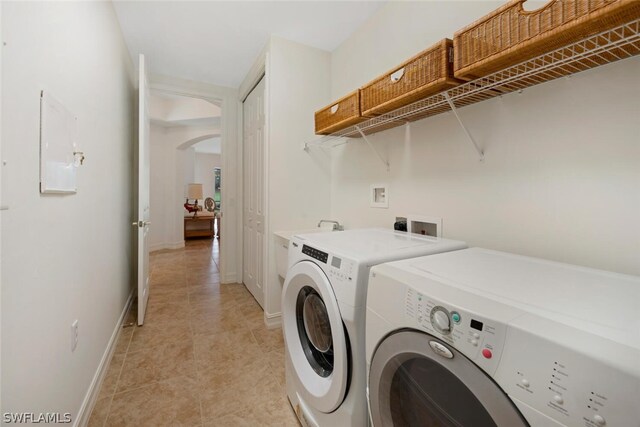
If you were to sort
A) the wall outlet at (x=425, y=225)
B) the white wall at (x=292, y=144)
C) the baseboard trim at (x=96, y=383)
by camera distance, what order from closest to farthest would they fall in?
1. the baseboard trim at (x=96, y=383)
2. the wall outlet at (x=425, y=225)
3. the white wall at (x=292, y=144)

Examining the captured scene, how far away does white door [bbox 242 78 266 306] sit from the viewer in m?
2.59

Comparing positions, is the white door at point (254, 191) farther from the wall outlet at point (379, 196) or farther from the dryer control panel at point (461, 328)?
the dryer control panel at point (461, 328)

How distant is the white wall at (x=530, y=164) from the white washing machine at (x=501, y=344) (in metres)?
0.22

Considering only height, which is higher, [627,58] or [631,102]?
[627,58]

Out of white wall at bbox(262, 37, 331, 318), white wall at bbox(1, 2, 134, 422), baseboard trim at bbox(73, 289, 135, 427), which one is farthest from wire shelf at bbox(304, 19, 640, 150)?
baseboard trim at bbox(73, 289, 135, 427)

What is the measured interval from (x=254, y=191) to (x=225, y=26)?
56.3 inches

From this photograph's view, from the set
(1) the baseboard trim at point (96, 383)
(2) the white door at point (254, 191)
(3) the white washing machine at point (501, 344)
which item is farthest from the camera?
(2) the white door at point (254, 191)

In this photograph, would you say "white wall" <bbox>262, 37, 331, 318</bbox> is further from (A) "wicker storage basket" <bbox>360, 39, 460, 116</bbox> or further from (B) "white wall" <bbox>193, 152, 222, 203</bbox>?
(B) "white wall" <bbox>193, 152, 222, 203</bbox>

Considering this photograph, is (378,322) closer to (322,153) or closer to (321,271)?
(321,271)

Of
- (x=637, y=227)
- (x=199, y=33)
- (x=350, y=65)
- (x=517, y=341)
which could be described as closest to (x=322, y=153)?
(x=350, y=65)

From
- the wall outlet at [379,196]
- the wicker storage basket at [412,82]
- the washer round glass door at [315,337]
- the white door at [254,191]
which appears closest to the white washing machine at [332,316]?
the washer round glass door at [315,337]

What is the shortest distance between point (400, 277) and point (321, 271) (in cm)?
39

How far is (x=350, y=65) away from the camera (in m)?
2.24

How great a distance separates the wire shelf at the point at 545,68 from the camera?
0.77 metres
